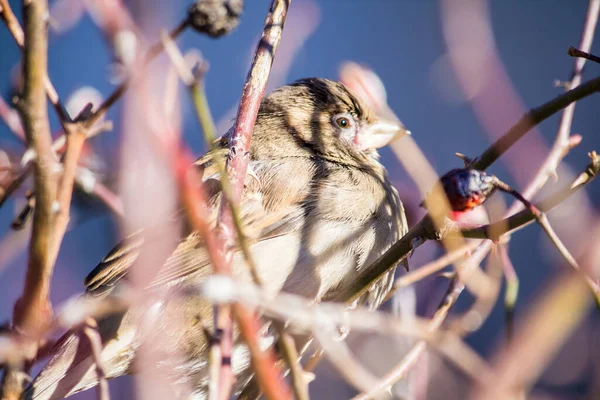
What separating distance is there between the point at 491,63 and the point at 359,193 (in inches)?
29.5

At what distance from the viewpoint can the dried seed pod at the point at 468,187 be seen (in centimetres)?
137

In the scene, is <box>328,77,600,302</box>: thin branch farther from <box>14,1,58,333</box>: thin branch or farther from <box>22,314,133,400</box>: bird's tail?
<box>22,314,133,400</box>: bird's tail

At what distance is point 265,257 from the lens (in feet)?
8.79

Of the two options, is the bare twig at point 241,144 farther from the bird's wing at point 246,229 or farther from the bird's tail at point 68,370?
the bird's tail at point 68,370

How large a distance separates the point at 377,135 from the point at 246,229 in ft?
3.88

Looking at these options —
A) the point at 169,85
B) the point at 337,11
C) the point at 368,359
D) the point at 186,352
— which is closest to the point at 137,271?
the point at 169,85

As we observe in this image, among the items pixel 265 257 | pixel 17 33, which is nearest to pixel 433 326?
pixel 265 257

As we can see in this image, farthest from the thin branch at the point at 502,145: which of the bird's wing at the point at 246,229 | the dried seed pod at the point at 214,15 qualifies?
the bird's wing at the point at 246,229

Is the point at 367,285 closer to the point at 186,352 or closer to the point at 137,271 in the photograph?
the point at 137,271

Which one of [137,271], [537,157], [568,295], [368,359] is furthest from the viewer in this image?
[368,359]

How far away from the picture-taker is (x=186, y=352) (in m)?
2.79

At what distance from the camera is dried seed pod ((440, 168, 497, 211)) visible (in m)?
1.37

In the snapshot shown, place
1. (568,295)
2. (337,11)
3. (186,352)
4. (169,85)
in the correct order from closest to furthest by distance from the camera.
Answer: (568,295), (169,85), (186,352), (337,11)

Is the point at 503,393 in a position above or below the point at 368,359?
above
